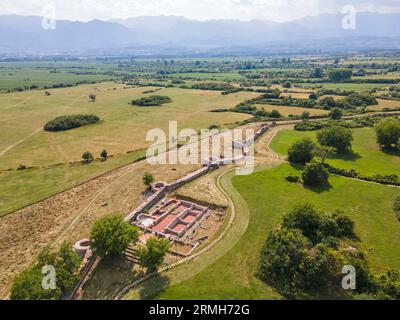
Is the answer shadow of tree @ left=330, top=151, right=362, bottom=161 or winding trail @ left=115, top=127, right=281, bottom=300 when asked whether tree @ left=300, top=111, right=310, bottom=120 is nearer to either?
shadow of tree @ left=330, top=151, right=362, bottom=161

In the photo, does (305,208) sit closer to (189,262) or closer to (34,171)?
(189,262)

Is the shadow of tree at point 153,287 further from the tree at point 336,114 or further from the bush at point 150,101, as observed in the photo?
the bush at point 150,101

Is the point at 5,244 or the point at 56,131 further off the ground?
the point at 56,131

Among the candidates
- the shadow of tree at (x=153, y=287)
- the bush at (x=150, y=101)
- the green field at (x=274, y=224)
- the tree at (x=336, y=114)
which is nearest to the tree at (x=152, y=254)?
the shadow of tree at (x=153, y=287)

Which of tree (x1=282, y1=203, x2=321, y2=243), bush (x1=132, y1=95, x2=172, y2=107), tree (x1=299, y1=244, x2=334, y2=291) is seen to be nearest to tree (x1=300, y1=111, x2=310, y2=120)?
bush (x1=132, y1=95, x2=172, y2=107)

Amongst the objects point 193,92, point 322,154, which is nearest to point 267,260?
point 322,154
